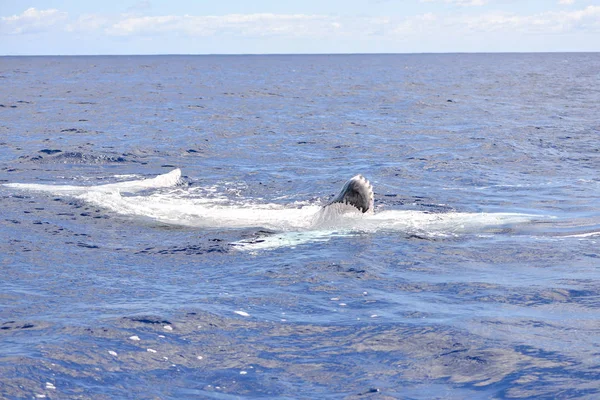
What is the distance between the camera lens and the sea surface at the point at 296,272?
25.0 feet

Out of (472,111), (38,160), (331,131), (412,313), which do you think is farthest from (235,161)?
(472,111)

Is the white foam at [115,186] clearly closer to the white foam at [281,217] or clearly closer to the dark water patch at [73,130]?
the white foam at [281,217]

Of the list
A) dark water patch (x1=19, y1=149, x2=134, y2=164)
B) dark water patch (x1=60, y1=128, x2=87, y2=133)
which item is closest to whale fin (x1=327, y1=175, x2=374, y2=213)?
dark water patch (x1=19, y1=149, x2=134, y2=164)

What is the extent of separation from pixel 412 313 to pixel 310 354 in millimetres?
1917

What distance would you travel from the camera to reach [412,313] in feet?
31.1

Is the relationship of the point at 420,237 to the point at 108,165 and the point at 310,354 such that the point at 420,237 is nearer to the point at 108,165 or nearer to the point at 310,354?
the point at 310,354

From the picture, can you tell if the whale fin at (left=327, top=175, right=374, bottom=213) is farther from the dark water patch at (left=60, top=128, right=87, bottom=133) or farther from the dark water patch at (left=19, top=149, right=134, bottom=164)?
the dark water patch at (left=60, top=128, right=87, bottom=133)

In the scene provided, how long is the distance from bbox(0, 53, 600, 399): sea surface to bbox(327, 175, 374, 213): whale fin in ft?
0.70

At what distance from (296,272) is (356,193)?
3590 mm

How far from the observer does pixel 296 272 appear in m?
11.4

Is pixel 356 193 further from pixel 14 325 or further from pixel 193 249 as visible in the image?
pixel 14 325

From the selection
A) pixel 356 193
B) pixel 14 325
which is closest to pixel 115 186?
pixel 356 193

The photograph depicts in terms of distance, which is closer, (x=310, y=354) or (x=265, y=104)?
(x=310, y=354)

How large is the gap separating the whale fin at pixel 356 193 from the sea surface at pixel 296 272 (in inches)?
8.4
